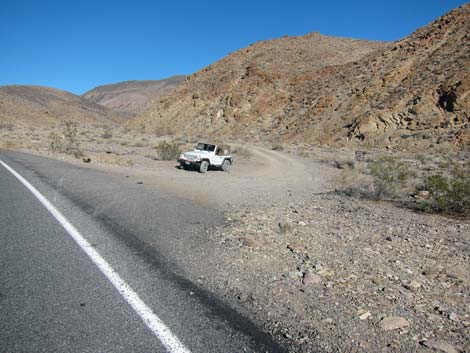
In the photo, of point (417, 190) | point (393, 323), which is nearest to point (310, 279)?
point (393, 323)

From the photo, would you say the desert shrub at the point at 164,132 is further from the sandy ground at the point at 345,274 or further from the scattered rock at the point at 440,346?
the scattered rock at the point at 440,346

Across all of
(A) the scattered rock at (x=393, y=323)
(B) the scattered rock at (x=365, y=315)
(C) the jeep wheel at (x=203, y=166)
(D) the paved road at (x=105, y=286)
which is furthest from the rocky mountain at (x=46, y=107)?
(A) the scattered rock at (x=393, y=323)

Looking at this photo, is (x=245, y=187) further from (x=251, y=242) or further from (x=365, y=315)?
(x=365, y=315)

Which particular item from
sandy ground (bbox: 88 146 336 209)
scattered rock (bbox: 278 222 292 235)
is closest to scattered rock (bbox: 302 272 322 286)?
scattered rock (bbox: 278 222 292 235)

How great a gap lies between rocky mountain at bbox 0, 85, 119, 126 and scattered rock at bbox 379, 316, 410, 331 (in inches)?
3198

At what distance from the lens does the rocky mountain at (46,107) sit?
7725cm

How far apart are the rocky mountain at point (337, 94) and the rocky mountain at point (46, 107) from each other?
87.7 feet

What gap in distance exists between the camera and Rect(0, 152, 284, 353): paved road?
10.3ft

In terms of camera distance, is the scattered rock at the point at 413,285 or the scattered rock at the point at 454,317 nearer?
the scattered rock at the point at 454,317

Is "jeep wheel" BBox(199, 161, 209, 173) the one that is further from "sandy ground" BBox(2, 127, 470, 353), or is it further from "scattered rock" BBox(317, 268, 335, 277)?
"scattered rock" BBox(317, 268, 335, 277)

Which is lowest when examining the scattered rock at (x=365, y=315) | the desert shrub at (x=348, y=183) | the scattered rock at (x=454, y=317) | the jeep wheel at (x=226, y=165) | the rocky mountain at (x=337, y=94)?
the jeep wheel at (x=226, y=165)

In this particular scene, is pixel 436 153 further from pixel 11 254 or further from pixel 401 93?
pixel 11 254

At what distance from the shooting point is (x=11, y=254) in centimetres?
492

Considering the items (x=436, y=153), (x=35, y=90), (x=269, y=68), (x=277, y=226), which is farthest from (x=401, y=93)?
(x=35, y=90)
